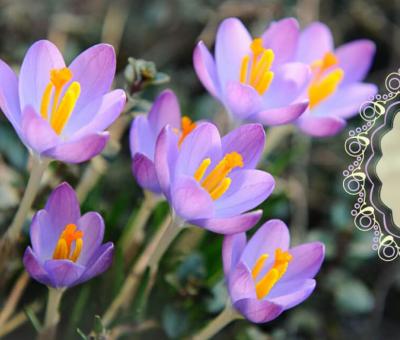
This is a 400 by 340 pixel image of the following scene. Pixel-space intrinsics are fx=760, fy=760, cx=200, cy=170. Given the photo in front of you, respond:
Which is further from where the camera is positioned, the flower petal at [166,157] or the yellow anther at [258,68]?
the yellow anther at [258,68]

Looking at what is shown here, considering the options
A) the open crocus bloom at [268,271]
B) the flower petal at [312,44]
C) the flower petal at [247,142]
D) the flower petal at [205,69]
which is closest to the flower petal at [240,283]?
the open crocus bloom at [268,271]

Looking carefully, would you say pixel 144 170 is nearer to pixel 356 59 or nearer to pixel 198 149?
pixel 198 149

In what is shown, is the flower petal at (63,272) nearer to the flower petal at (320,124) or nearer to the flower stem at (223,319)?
the flower stem at (223,319)

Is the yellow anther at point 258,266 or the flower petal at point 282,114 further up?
the flower petal at point 282,114

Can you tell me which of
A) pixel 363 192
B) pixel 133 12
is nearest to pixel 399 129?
pixel 363 192

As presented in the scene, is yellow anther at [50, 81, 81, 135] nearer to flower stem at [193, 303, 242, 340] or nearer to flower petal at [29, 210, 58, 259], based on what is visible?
flower petal at [29, 210, 58, 259]

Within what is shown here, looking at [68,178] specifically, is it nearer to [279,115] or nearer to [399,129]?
[279,115]

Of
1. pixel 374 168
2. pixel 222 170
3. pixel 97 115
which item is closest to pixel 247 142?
pixel 222 170
